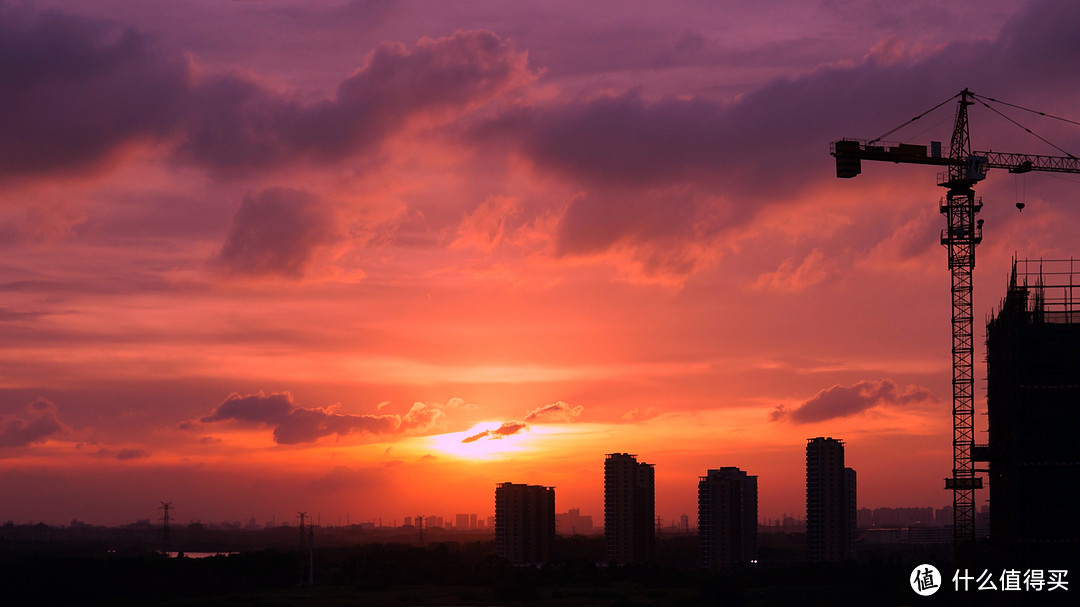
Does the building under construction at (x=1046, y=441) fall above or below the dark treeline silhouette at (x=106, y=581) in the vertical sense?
above

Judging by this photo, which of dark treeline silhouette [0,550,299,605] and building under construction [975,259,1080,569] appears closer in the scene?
building under construction [975,259,1080,569]

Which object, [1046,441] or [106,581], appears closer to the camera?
[1046,441]

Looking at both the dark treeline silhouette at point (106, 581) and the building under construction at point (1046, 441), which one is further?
the dark treeline silhouette at point (106, 581)

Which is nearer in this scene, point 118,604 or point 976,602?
point 976,602

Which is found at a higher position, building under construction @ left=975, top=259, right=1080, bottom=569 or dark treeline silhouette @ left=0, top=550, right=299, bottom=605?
building under construction @ left=975, top=259, right=1080, bottom=569

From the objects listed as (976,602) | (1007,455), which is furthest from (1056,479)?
(976,602)

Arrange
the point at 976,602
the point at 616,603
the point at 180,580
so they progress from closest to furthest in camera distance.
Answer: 1. the point at 976,602
2. the point at 616,603
3. the point at 180,580

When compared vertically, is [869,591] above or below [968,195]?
below

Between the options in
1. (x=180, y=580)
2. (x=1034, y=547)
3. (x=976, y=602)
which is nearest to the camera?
(x=1034, y=547)

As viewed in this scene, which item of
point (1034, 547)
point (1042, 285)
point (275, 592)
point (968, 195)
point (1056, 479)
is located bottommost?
point (275, 592)

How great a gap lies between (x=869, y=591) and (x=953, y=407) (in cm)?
6199

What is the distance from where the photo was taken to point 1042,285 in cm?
10488

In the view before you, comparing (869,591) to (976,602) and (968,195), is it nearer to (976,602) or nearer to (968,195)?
(976,602)

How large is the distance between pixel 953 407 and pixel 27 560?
160 meters
